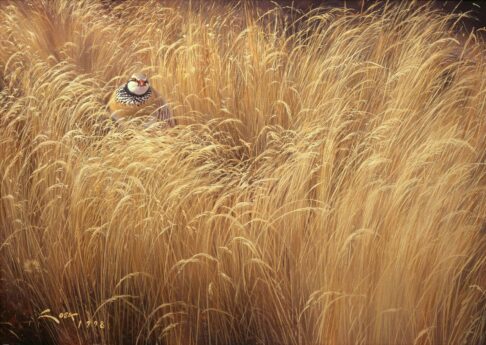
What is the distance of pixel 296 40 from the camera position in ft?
5.76

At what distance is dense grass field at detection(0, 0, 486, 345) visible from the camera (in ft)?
4.28

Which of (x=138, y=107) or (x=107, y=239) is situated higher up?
(x=138, y=107)

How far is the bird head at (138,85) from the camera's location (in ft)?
5.41

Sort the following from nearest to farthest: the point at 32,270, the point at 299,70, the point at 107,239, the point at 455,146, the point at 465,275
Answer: the point at 465,275
the point at 455,146
the point at 107,239
the point at 32,270
the point at 299,70

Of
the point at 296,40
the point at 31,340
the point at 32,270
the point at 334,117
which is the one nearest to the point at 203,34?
the point at 296,40

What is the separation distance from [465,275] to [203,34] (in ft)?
3.02

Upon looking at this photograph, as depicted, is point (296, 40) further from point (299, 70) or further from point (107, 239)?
point (107, 239)

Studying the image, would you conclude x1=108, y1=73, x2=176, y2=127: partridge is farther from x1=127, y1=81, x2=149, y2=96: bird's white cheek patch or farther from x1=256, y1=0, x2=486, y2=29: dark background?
x1=256, y1=0, x2=486, y2=29: dark background
